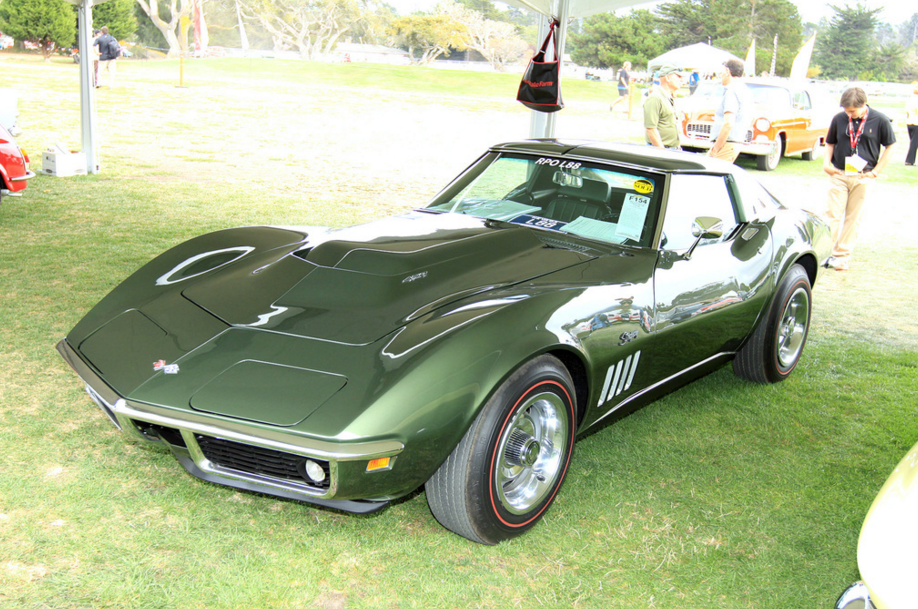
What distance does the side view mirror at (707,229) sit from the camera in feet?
11.1

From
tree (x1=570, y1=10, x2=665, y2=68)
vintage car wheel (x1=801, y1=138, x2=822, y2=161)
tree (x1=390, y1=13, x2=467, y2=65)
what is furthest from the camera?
tree (x1=570, y1=10, x2=665, y2=68)

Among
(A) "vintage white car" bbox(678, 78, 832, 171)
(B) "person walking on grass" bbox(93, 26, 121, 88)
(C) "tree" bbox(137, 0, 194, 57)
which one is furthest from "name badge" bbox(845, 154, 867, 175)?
(C) "tree" bbox(137, 0, 194, 57)

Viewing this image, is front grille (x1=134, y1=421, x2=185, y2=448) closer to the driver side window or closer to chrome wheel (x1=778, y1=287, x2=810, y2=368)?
the driver side window

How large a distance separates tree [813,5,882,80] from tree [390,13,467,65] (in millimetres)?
33502

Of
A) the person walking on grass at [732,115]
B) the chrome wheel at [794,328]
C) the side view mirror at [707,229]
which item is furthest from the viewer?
the person walking on grass at [732,115]

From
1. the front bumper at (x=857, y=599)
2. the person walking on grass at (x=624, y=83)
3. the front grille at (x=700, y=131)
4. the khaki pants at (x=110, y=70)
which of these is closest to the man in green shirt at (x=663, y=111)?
the front bumper at (x=857, y=599)

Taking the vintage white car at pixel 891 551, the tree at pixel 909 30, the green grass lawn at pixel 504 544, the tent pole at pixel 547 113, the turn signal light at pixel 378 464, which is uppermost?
the tree at pixel 909 30

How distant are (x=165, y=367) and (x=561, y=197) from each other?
2078mm

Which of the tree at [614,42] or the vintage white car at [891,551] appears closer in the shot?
the vintage white car at [891,551]

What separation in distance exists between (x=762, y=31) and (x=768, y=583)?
5937 cm

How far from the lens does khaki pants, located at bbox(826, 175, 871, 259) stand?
725 cm

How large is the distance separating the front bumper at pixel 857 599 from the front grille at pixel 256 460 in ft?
4.54

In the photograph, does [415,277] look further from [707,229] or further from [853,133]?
[853,133]

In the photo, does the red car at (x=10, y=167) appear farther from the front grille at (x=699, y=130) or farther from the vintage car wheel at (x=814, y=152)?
the vintage car wheel at (x=814, y=152)
